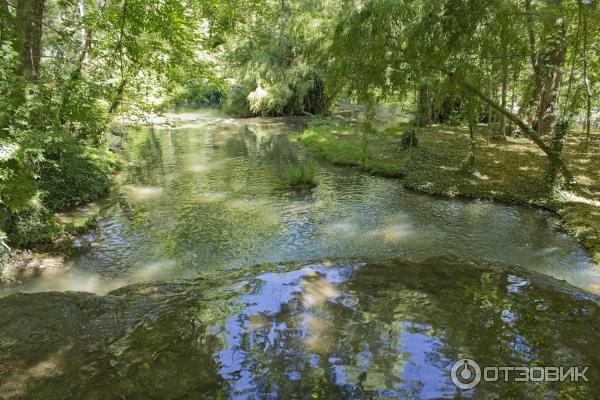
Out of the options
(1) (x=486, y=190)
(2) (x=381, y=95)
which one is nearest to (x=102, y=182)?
(2) (x=381, y=95)

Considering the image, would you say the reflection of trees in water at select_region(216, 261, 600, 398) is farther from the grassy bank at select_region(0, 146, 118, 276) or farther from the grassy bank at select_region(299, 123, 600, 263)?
the grassy bank at select_region(0, 146, 118, 276)

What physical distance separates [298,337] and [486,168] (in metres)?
11.6

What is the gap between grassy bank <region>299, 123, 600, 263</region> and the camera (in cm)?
984

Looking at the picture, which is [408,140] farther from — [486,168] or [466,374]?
[466,374]

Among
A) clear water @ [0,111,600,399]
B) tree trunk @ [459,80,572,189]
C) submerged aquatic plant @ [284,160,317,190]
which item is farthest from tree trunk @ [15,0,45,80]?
tree trunk @ [459,80,572,189]

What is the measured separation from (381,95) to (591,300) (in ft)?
22.5

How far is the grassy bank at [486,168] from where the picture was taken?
32.3 feet

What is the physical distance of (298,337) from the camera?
388cm

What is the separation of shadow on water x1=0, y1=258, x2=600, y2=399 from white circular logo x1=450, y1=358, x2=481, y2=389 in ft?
0.21

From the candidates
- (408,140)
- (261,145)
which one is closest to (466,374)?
(408,140)

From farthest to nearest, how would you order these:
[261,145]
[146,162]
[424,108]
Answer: [424,108], [261,145], [146,162]

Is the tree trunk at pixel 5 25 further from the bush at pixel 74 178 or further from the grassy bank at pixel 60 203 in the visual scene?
the bush at pixel 74 178

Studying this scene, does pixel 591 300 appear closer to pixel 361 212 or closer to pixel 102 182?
pixel 361 212

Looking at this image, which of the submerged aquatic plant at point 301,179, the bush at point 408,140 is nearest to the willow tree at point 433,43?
the submerged aquatic plant at point 301,179
